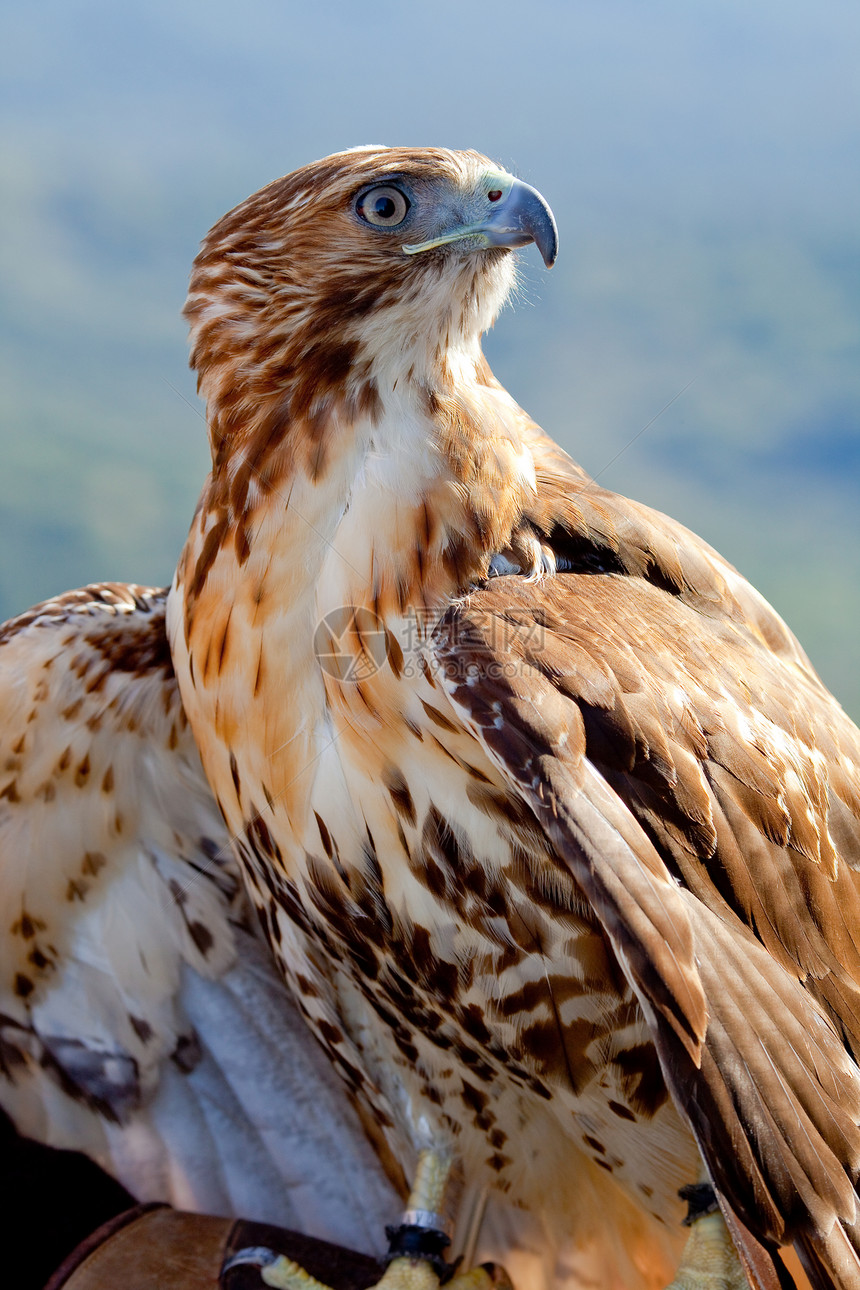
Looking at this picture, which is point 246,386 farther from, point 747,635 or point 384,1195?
point 384,1195

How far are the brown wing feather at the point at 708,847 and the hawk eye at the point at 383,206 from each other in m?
0.57

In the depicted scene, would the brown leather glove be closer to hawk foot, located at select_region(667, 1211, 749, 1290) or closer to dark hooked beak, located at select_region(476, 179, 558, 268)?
hawk foot, located at select_region(667, 1211, 749, 1290)

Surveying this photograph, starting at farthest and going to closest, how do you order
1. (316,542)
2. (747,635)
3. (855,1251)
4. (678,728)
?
(747,635) → (316,542) → (678,728) → (855,1251)

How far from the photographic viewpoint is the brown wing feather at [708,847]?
100cm

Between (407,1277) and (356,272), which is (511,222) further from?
(407,1277)

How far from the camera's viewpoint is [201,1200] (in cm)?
205

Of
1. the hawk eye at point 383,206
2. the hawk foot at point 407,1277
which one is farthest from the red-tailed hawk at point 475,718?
the hawk foot at point 407,1277

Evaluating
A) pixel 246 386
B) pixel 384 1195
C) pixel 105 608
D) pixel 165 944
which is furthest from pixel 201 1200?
pixel 246 386

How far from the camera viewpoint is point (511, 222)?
1.45 metres

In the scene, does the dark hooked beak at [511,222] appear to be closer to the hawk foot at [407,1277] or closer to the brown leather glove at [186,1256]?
the hawk foot at [407,1277]

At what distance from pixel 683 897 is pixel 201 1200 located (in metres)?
1.47

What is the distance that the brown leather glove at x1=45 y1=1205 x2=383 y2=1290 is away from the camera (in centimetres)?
183

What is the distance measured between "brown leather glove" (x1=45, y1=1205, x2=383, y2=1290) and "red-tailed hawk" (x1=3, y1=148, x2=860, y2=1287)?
39 centimetres

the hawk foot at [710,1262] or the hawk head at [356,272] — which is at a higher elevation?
the hawk head at [356,272]
